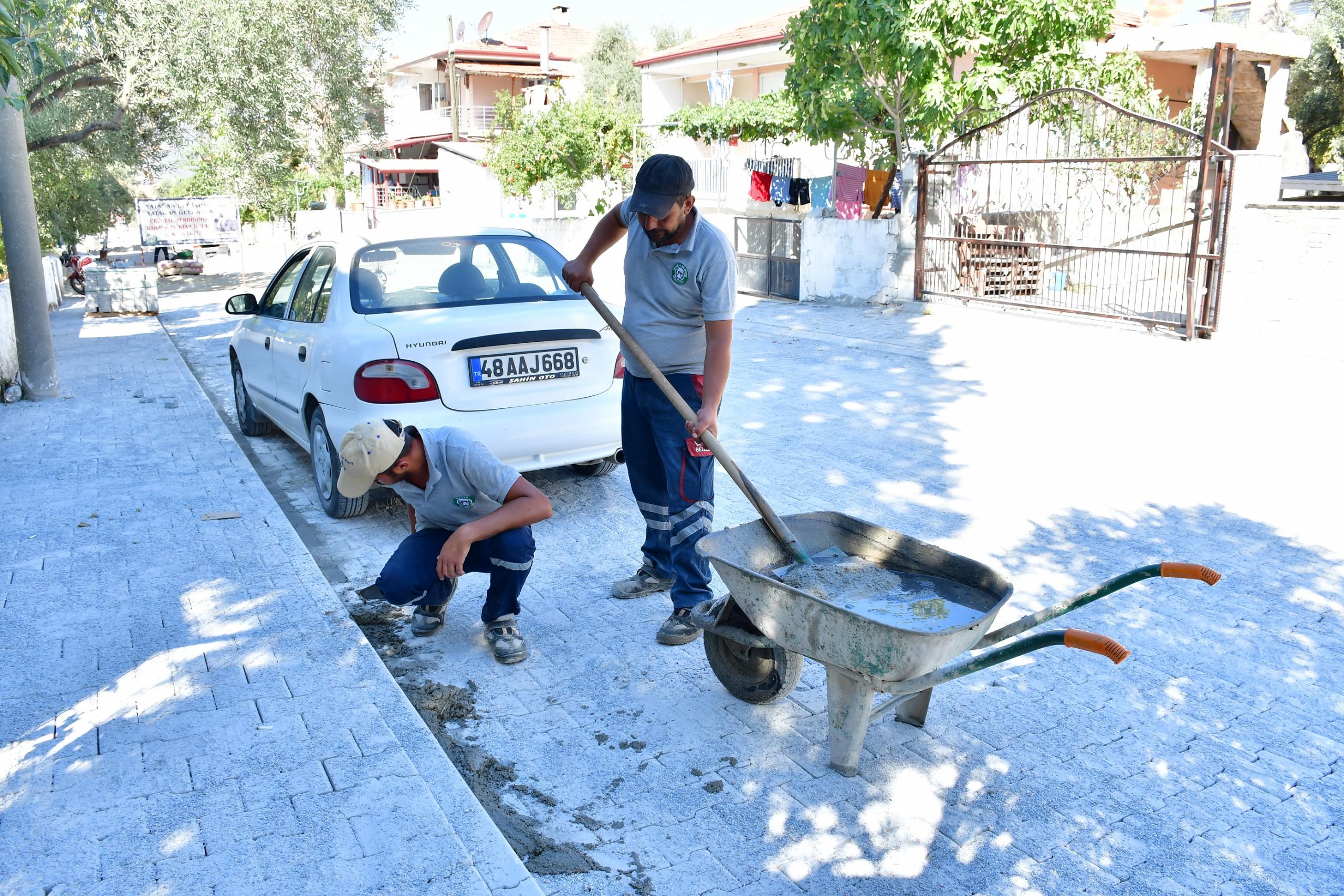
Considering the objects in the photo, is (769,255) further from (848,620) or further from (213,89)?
(848,620)

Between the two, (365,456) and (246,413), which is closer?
(365,456)

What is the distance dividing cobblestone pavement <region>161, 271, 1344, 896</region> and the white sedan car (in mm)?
534

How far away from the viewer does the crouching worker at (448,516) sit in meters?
3.67

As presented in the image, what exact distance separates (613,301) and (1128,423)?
10.4m

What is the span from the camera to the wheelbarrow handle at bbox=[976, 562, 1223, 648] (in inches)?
108

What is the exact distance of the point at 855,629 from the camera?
2.93 m

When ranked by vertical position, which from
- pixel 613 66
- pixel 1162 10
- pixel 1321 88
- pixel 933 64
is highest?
pixel 613 66

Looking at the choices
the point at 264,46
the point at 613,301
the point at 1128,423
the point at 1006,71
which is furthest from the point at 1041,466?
the point at 264,46

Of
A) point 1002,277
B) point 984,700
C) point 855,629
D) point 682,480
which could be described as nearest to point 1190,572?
point 855,629

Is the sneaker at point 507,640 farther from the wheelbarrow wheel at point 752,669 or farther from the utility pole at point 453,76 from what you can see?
the utility pole at point 453,76

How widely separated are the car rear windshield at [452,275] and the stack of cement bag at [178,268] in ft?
80.0

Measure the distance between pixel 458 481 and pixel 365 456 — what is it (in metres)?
0.41

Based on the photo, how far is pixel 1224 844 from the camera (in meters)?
2.96

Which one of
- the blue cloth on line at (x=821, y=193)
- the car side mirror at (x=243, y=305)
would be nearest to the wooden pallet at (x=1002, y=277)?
the blue cloth on line at (x=821, y=193)
